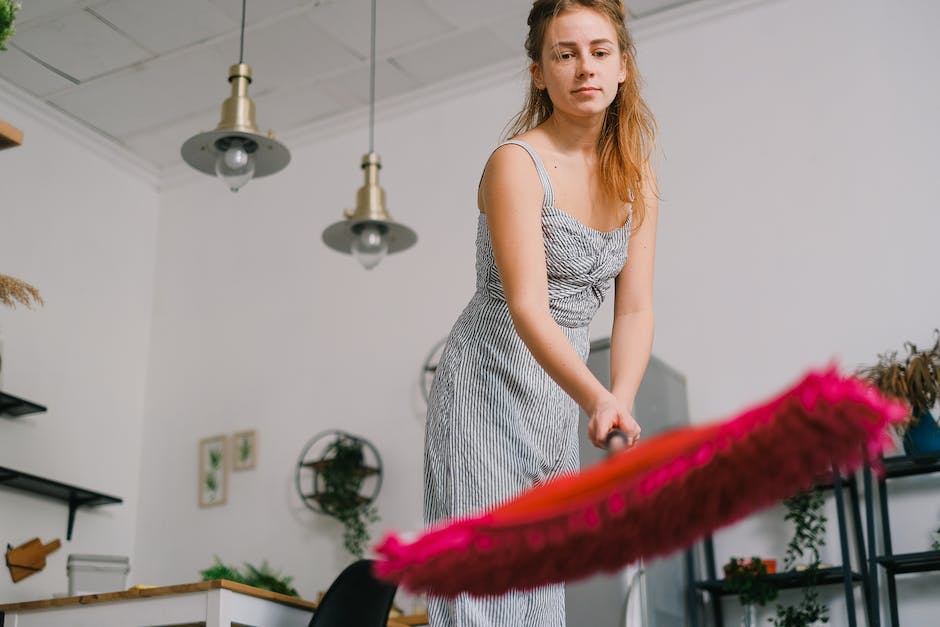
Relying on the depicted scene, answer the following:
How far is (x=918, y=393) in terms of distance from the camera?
3762mm

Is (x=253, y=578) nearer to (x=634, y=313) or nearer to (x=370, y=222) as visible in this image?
(x=370, y=222)

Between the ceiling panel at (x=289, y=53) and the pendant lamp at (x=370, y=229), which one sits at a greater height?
the ceiling panel at (x=289, y=53)

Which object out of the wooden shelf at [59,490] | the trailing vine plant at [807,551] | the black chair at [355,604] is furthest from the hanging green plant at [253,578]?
the trailing vine plant at [807,551]

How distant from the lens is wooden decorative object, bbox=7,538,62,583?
16.1 ft

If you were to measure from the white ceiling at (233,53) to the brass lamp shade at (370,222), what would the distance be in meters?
1.08

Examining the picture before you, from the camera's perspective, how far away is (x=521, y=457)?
1468 millimetres

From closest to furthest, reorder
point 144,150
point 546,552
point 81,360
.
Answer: point 546,552, point 81,360, point 144,150

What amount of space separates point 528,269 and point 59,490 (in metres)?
4.27

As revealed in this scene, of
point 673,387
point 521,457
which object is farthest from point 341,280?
point 521,457

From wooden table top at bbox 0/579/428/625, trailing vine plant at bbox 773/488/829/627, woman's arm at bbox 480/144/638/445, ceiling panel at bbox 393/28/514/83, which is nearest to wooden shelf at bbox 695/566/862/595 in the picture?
trailing vine plant at bbox 773/488/829/627

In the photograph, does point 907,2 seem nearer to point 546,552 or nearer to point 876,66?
point 876,66

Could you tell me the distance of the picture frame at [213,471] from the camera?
5539 millimetres

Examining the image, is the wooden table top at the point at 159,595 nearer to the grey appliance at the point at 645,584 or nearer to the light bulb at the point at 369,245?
the grey appliance at the point at 645,584

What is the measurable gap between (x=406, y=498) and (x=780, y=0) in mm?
2704
